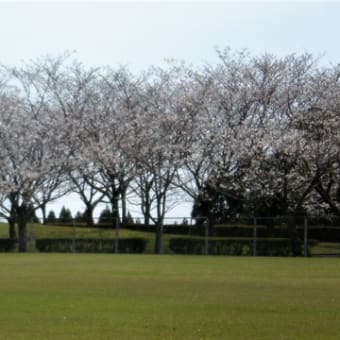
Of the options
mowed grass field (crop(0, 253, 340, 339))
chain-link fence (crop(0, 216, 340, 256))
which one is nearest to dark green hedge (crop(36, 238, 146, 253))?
chain-link fence (crop(0, 216, 340, 256))

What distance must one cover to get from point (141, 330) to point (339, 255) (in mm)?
28607

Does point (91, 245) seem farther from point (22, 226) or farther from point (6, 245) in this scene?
point (22, 226)

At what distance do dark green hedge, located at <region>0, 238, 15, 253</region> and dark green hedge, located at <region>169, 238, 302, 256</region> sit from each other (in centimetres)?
1006

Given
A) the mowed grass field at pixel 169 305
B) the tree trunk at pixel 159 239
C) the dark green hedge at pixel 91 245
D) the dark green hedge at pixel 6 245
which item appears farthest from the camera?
the dark green hedge at pixel 6 245

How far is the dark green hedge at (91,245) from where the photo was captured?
4450 cm

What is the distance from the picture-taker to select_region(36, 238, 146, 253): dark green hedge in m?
44.5

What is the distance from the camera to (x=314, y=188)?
42.9 m

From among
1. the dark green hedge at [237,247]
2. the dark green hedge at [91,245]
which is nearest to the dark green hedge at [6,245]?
the dark green hedge at [91,245]

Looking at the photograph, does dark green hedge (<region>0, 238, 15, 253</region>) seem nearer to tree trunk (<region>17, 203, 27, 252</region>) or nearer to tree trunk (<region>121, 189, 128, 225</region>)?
tree trunk (<region>17, 203, 27, 252</region>)

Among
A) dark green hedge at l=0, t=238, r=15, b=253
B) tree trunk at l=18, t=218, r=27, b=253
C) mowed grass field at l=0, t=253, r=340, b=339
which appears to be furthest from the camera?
tree trunk at l=18, t=218, r=27, b=253

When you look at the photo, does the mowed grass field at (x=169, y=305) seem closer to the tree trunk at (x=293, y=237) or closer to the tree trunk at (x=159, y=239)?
the tree trunk at (x=293, y=237)

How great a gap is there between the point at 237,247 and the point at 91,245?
8.82 meters

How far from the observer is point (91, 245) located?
45250mm

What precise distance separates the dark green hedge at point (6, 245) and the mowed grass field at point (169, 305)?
2374cm
